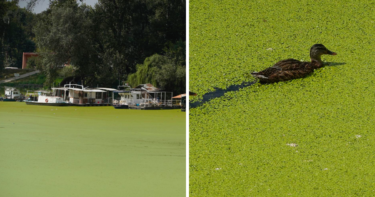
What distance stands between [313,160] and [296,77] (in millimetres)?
605

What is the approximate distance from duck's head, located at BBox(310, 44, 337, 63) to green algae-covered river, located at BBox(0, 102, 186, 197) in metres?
1.10

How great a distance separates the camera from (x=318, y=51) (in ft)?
8.63

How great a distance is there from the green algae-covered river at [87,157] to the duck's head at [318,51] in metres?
1.10

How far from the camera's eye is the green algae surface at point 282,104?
208 centimetres

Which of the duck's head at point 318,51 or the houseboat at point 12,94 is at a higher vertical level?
the duck's head at point 318,51

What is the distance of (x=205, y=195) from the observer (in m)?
2.11

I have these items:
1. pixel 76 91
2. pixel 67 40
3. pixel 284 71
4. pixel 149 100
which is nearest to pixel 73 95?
pixel 76 91

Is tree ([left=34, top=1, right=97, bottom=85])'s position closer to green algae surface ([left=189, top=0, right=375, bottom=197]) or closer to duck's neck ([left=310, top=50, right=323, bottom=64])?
green algae surface ([left=189, top=0, right=375, bottom=197])

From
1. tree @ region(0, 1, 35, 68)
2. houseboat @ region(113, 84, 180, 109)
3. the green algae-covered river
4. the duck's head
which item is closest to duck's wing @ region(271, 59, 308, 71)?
the duck's head

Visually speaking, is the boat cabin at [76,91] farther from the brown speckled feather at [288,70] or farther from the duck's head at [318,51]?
the duck's head at [318,51]

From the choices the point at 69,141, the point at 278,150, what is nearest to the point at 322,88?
the point at 278,150

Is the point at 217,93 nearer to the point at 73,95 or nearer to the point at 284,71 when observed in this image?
the point at 284,71

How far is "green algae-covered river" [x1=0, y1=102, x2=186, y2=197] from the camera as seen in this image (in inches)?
74.2

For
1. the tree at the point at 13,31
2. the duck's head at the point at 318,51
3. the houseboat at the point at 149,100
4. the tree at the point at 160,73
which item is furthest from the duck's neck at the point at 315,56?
the houseboat at the point at 149,100
